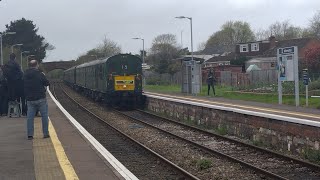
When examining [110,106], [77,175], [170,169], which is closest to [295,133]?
[170,169]

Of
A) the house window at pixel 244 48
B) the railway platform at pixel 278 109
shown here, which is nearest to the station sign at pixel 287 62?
the railway platform at pixel 278 109

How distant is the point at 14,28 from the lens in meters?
87.8

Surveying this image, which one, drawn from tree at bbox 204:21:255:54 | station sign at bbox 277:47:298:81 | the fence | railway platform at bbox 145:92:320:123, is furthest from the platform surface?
tree at bbox 204:21:255:54

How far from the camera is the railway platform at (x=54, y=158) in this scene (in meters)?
7.68

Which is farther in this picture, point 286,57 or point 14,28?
point 14,28

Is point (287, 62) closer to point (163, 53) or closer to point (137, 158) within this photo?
point (137, 158)

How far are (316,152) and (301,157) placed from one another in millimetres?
757

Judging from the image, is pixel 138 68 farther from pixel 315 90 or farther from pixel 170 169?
pixel 170 169

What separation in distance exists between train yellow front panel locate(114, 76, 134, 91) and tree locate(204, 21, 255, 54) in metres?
90.7

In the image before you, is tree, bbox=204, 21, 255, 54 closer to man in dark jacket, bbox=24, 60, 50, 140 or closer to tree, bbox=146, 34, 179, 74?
tree, bbox=146, 34, 179, 74

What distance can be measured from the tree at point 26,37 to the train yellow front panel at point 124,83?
6183cm

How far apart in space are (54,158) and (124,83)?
19179 millimetres

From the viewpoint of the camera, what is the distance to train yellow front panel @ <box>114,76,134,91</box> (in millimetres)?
27844

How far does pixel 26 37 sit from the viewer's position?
291 ft
